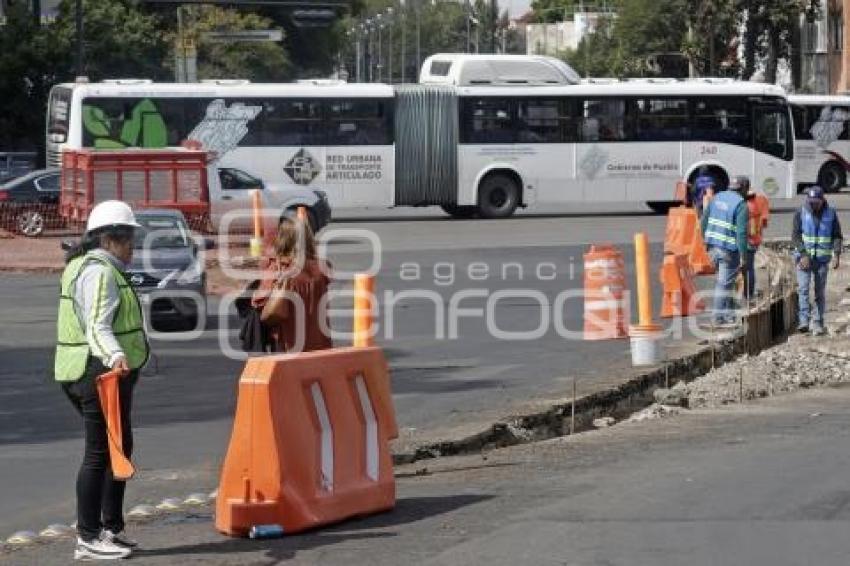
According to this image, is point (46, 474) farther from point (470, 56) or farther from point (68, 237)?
point (470, 56)

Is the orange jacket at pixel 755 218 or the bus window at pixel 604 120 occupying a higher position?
the bus window at pixel 604 120

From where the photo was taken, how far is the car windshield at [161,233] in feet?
78.8

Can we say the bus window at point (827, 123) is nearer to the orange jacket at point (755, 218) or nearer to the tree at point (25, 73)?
the tree at point (25, 73)

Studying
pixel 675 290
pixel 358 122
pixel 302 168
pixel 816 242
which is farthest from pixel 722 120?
pixel 816 242

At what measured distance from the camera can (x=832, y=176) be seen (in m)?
56.9

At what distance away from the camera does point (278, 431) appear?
368 inches

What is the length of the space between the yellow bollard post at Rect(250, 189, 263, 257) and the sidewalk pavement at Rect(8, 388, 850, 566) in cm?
1942

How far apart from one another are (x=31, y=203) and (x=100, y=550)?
3035 cm

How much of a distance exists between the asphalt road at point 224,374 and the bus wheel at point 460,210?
36.7ft

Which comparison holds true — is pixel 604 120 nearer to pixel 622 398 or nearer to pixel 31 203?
pixel 31 203

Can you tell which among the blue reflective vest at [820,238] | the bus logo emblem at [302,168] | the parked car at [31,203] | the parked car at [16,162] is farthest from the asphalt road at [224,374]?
the parked car at [16,162]

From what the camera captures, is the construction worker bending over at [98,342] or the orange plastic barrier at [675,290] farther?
the orange plastic barrier at [675,290]

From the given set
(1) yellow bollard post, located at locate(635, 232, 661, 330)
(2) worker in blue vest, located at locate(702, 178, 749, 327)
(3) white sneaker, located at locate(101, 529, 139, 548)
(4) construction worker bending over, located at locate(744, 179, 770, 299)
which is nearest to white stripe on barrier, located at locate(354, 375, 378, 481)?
(3) white sneaker, located at locate(101, 529, 139, 548)

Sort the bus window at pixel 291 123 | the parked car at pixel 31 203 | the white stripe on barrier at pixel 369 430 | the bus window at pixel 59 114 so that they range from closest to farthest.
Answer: the white stripe on barrier at pixel 369 430 → the parked car at pixel 31 203 → the bus window at pixel 59 114 → the bus window at pixel 291 123
